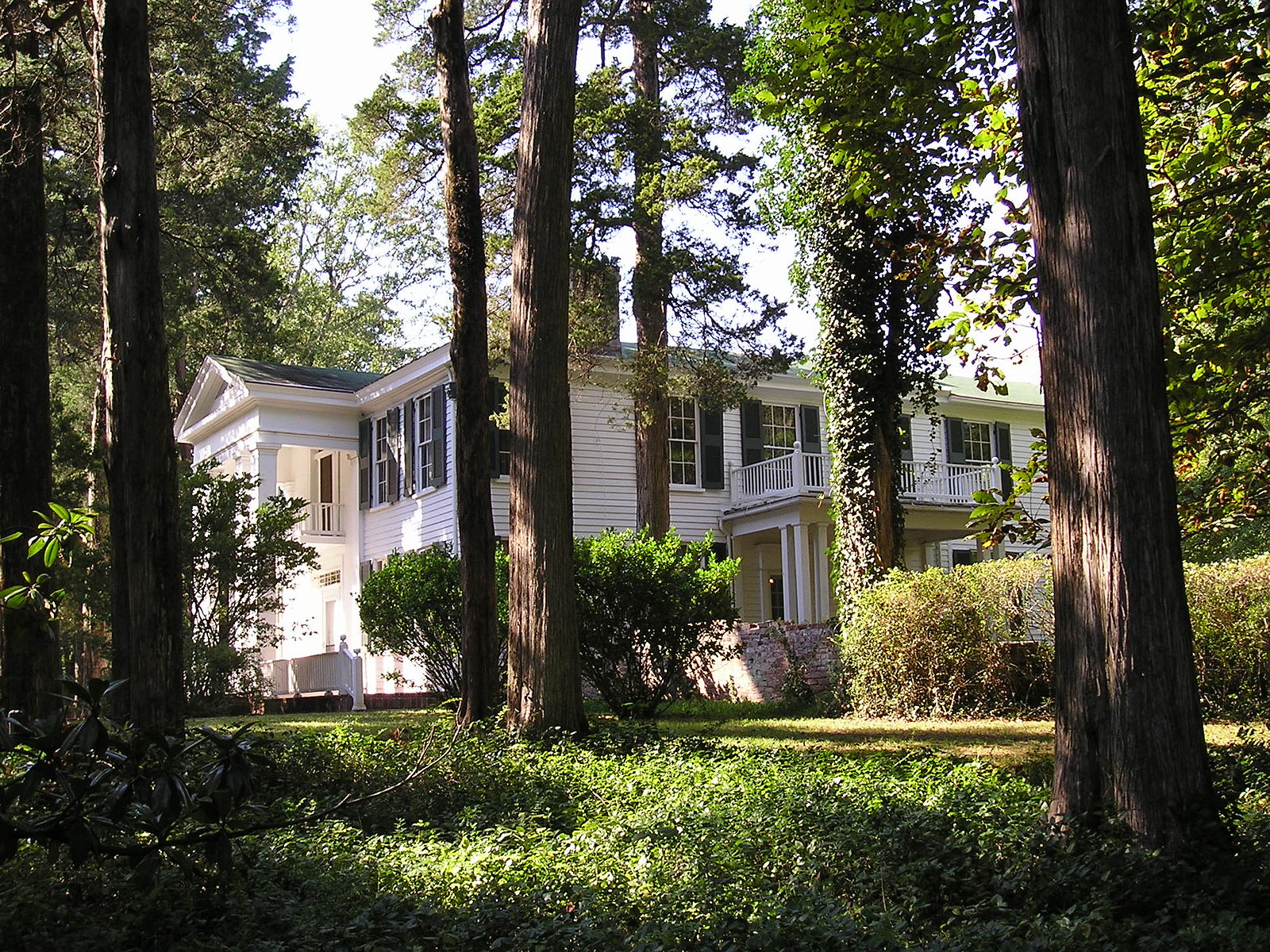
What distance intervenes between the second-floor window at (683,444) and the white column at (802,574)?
2.53m

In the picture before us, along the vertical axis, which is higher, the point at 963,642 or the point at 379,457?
the point at 379,457

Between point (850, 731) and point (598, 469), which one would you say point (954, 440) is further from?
point (850, 731)

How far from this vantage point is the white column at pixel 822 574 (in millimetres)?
24203

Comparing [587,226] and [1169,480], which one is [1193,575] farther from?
[587,226]

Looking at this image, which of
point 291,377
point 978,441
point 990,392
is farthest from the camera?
point 990,392

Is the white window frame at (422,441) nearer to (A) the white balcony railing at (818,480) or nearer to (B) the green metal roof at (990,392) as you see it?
(A) the white balcony railing at (818,480)

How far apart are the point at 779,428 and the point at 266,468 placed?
10.9 meters

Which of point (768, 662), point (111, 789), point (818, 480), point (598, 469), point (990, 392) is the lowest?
point (768, 662)

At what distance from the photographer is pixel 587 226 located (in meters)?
19.7

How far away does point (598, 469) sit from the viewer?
964 inches

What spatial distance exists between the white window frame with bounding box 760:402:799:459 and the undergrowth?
61.9ft

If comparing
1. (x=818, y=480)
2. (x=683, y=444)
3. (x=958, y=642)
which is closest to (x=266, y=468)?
(x=683, y=444)

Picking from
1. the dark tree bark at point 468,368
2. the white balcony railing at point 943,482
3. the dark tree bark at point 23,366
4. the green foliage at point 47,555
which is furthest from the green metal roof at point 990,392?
the green foliage at point 47,555

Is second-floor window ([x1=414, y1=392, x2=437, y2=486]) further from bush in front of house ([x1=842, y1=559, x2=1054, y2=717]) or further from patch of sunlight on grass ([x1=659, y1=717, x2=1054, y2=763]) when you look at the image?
bush in front of house ([x1=842, y1=559, x2=1054, y2=717])
